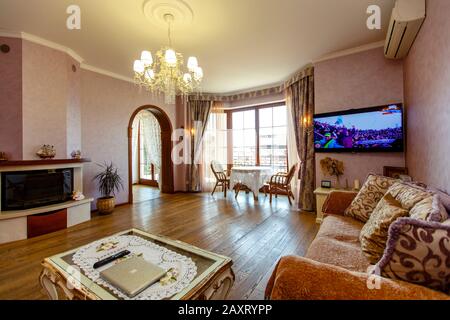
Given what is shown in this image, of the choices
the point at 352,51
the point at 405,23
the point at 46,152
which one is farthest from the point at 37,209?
the point at 352,51

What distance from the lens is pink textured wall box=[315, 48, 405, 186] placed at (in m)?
2.92

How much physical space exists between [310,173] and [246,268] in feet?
7.81

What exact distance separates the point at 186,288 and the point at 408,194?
63.9 inches

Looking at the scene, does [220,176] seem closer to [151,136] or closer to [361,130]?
[151,136]

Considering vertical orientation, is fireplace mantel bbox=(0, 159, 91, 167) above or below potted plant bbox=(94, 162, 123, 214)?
above

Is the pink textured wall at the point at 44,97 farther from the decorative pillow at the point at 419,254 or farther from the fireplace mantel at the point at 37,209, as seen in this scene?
the decorative pillow at the point at 419,254

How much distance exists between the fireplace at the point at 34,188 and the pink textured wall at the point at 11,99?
326 millimetres

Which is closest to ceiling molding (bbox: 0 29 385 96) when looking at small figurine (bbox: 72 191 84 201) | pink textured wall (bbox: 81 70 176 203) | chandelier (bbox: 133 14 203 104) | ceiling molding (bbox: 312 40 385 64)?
ceiling molding (bbox: 312 40 385 64)

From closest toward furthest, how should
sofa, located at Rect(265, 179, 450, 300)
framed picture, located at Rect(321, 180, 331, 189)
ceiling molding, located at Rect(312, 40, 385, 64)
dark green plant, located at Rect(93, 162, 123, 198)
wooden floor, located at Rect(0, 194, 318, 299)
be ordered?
1. sofa, located at Rect(265, 179, 450, 300)
2. wooden floor, located at Rect(0, 194, 318, 299)
3. ceiling molding, located at Rect(312, 40, 385, 64)
4. framed picture, located at Rect(321, 180, 331, 189)
5. dark green plant, located at Rect(93, 162, 123, 198)

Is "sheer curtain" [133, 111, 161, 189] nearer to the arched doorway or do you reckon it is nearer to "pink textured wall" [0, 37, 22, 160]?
the arched doorway

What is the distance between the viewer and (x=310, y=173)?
3.75 meters

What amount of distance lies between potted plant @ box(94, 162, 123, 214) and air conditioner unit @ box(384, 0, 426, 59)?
4.77 metres

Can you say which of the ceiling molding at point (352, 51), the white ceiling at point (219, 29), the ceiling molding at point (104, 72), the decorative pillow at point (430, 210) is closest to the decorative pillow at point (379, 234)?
the decorative pillow at point (430, 210)
